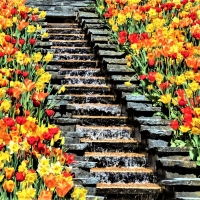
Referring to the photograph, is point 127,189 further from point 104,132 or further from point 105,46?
point 105,46

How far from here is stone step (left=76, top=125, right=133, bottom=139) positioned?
208 inches

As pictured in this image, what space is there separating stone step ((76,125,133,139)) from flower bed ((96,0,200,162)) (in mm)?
409

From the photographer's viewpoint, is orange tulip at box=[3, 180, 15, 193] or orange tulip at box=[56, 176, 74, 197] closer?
orange tulip at box=[56, 176, 74, 197]

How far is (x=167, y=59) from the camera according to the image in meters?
5.68

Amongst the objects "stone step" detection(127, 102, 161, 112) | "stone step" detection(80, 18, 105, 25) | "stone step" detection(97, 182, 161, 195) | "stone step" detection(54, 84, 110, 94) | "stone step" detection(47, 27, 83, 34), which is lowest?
"stone step" detection(97, 182, 161, 195)

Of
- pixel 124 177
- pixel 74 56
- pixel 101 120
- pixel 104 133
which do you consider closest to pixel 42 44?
Answer: pixel 74 56

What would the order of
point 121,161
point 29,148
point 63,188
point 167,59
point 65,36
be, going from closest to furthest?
point 63,188
point 29,148
point 121,161
point 167,59
point 65,36

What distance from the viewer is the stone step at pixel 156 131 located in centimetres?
473

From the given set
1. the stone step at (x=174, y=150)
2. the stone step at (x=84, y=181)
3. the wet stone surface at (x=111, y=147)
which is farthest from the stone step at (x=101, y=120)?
the stone step at (x=84, y=181)

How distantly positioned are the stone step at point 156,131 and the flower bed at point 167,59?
0.31 feet

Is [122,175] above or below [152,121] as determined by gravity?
below

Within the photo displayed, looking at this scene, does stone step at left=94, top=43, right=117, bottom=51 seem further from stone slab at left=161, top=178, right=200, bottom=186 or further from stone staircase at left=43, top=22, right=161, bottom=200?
stone slab at left=161, top=178, right=200, bottom=186

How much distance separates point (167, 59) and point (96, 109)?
0.94 meters

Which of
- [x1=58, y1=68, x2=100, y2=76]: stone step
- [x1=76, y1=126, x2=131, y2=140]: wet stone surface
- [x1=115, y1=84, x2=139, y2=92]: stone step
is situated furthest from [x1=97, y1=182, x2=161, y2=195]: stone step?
[x1=58, y1=68, x2=100, y2=76]: stone step
